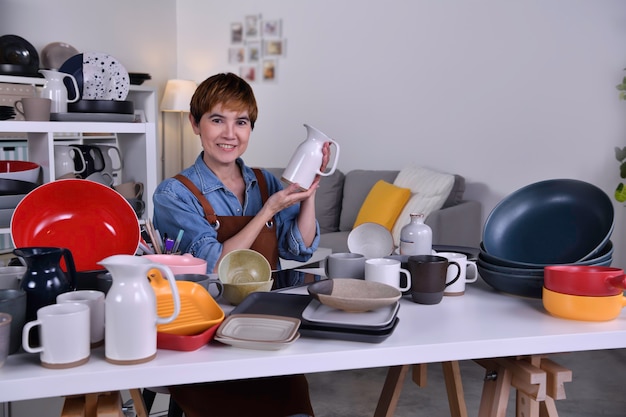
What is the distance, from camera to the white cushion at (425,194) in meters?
4.08

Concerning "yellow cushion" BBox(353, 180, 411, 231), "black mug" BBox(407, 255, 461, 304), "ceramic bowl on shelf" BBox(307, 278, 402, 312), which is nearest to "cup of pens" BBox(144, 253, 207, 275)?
"ceramic bowl on shelf" BBox(307, 278, 402, 312)

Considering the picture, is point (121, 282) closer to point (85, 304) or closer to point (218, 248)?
point (85, 304)

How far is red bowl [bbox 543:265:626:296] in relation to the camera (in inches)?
51.2

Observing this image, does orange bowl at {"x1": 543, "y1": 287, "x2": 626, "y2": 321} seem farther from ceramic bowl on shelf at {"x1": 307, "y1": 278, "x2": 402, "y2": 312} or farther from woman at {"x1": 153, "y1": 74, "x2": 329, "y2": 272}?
woman at {"x1": 153, "y1": 74, "x2": 329, "y2": 272}

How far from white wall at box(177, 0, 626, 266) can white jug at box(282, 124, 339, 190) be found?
8.67 ft

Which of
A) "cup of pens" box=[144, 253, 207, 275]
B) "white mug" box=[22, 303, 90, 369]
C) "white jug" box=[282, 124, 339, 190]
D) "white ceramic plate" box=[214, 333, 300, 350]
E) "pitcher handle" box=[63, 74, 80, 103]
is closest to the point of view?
"white mug" box=[22, 303, 90, 369]

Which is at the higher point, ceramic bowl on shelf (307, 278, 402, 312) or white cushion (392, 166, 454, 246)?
ceramic bowl on shelf (307, 278, 402, 312)

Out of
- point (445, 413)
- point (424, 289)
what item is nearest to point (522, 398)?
point (424, 289)

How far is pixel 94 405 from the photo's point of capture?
1.12m

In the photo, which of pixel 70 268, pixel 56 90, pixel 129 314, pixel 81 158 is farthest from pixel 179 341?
pixel 81 158

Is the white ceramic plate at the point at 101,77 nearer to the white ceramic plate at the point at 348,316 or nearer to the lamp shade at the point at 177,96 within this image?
the white ceramic plate at the point at 348,316

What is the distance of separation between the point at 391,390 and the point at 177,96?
452 cm

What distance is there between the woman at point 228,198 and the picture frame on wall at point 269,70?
366 centimetres

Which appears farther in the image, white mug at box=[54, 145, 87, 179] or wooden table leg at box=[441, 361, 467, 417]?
white mug at box=[54, 145, 87, 179]
